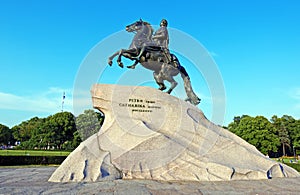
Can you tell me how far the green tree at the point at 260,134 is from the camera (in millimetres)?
44094

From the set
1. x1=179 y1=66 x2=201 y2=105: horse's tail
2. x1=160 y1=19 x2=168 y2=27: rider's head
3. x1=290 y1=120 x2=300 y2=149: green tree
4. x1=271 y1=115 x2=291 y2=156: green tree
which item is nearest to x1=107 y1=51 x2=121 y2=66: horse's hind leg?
x1=160 y1=19 x2=168 y2=27: rider's head

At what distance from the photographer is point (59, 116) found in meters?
45.7

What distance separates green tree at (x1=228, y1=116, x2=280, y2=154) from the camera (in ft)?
145

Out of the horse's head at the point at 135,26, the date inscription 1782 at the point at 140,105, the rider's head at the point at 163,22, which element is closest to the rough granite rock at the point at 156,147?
the date inscription 1782 at the point at 140,105

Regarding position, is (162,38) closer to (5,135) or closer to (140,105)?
(140,105)

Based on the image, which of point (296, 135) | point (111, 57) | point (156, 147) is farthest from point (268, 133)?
point (111, 57)

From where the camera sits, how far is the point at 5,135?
220ft

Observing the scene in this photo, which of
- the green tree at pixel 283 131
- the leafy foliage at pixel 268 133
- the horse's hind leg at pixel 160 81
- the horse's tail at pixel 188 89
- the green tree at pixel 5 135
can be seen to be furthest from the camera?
the green tree at pixel 5 135

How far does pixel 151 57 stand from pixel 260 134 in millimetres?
40312

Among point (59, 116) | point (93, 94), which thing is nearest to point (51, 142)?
point (59, 116)

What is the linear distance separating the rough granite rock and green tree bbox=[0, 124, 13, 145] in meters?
67.8

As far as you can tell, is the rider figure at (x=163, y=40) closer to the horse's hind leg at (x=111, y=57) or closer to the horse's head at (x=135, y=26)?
the horse's head at (x=135, y=26)

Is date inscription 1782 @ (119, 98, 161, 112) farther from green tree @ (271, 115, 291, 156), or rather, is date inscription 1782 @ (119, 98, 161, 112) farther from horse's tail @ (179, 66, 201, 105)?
green tree @ (271, 115, 291, 156)

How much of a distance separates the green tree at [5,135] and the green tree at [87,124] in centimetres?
6741
